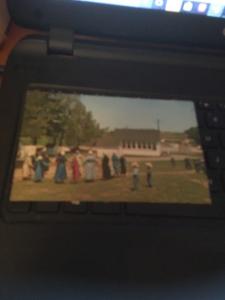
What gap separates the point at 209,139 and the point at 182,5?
0.61 ft

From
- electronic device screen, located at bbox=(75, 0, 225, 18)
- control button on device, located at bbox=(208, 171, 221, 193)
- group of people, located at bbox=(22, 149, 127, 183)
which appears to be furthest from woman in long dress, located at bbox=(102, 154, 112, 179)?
electronic device screen, located at bbox=(75, 0, 225, 18)

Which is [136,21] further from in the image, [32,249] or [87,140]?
[32,249]

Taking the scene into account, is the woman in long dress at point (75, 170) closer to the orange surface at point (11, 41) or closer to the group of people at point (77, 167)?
the group of people at point (77, 167)

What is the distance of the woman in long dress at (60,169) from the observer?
0.35 meters

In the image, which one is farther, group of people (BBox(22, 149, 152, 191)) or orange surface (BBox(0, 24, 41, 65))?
orange surface (BBox(0, 24, 41, 65))

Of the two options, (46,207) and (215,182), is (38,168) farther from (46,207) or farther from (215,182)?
(215,182)

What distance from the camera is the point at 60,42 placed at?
47 centimetres

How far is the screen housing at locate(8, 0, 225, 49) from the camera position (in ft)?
1.50

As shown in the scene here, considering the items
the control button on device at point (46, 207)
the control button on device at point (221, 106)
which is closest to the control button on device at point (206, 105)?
the control button on device at point (221, 106)

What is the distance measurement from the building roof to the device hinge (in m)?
0.14

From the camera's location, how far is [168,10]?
1.56 feet

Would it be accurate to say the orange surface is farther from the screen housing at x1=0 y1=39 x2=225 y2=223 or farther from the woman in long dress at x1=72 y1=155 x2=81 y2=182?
the woman in long dress at x1=72 y1=155 x2=81 y2=182

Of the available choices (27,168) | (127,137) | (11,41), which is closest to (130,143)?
(127,137)

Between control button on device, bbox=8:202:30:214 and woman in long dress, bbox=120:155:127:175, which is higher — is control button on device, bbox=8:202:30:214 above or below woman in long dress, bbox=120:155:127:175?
below
